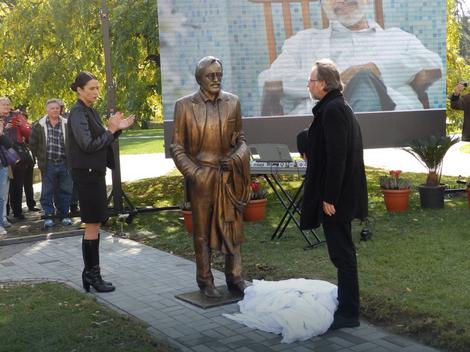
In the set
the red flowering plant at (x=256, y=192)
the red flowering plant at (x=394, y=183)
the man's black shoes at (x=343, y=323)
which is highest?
the red flowering plant at (x=256, y=192)

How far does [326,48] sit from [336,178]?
8194 millimetres

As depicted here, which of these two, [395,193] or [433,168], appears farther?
[433,168]

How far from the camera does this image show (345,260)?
16.5 ft

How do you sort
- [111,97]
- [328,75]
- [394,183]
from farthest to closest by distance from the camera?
[394,183] → [111,97] → [328,75]

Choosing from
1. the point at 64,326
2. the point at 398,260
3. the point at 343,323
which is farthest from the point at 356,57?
the point at 64,326

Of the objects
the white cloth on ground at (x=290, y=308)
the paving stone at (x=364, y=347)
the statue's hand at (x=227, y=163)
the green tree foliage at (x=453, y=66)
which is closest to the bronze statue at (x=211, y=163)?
the statue's hand at (x=227, y=163)

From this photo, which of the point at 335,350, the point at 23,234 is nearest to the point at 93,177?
the point at 335,350

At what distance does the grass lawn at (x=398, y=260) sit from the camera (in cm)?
521

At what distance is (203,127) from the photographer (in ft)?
18.5

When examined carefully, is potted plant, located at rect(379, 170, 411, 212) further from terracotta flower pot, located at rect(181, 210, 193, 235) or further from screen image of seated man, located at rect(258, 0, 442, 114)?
terracotta flower pot, located at rect(181, 210, 193, 235)

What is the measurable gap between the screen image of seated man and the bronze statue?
6857 mm

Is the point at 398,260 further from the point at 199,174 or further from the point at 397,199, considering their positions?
the point at 397,199

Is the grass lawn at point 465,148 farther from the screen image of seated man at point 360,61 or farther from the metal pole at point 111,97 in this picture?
the metal pole at point 111,97

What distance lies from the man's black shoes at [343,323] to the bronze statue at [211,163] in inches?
44.3
